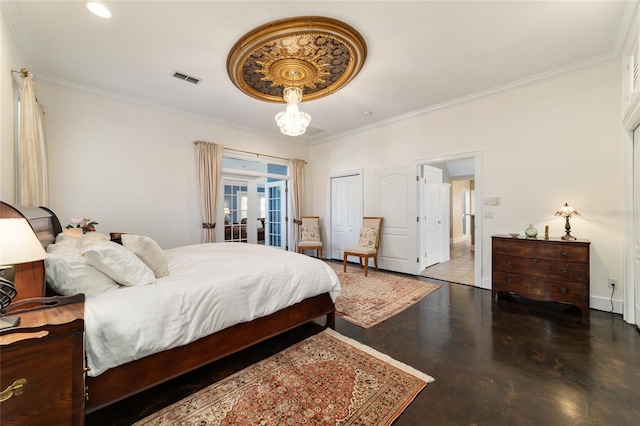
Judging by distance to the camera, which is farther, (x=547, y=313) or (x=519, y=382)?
(x=547, y=313)

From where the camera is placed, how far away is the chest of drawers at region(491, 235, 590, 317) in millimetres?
2857

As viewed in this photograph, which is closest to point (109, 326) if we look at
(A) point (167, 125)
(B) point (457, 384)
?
(B) point (457, 384)

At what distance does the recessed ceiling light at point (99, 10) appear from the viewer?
2184mm

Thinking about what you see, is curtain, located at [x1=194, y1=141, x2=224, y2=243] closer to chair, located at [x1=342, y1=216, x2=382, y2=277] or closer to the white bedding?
the white bedding

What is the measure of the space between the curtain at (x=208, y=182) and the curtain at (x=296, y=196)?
72.2 inches

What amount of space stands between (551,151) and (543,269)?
5.11 ft

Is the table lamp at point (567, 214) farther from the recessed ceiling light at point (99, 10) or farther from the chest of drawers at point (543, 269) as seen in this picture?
the recessed ceiling light at point (99, 10)

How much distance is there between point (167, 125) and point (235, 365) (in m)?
4.00

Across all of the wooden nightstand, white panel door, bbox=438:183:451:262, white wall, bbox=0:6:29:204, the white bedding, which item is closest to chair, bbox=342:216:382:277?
white panel door, bbox=438:183:451:262

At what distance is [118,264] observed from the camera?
169 cm

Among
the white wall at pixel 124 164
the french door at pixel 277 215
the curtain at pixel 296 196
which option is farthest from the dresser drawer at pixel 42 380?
the french door at pixel 277 215

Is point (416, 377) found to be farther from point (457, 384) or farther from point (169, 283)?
point (169, 283)

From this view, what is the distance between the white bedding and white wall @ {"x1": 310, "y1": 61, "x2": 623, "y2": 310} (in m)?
2.98

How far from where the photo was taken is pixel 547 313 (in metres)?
2.98
